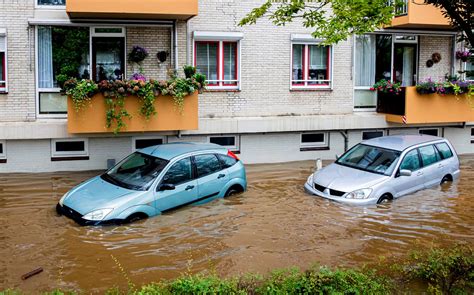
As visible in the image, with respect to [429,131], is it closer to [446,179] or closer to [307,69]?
[307,69]

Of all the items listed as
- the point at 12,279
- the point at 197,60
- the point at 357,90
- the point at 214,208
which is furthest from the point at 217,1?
the point at 12,279

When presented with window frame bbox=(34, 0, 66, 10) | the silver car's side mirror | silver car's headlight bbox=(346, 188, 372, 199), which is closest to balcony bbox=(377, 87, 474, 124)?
the silver car's side mirror

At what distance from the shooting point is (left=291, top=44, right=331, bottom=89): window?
17.6 m

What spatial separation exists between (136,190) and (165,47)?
22.2 feet

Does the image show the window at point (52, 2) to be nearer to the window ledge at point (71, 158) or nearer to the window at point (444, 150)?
the window ledge at point (71, 158)

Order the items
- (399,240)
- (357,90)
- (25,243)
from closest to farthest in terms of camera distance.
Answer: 1. (25,243)
2. (399,240)
3. (357,90)

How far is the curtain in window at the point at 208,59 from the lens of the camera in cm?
1650

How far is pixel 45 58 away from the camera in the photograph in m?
15.1

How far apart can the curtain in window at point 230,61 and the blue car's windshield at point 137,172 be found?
573 centimetres

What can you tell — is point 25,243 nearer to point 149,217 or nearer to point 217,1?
point 149,217

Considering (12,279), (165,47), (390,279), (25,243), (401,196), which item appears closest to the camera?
(390,279)

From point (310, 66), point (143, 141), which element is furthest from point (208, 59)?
point (310, 66)

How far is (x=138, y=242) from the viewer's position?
31.1 feet

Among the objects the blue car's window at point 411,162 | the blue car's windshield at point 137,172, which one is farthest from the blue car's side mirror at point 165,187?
the blue car's window at point 411,162
